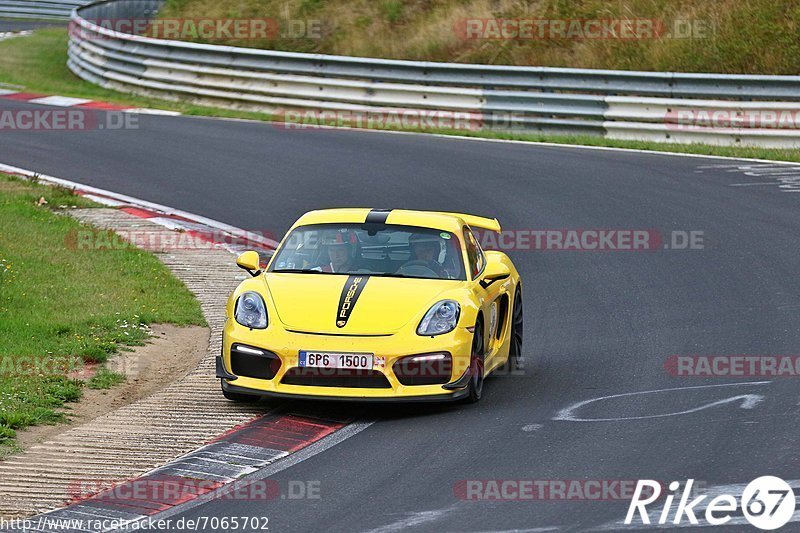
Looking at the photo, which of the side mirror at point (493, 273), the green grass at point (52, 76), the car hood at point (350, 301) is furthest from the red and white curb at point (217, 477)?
the green grass at point (52, 76)

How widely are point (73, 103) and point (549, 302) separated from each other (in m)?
15.2

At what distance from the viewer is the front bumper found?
360 inches

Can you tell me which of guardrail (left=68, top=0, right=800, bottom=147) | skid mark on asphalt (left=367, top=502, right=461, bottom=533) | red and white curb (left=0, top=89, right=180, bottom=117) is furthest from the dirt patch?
red and white curb (left=0, top=89, right=180, bottom=117)

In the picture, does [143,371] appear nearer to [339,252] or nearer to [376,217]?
[339,252]

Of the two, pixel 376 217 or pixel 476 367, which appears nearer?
pixel 476 367

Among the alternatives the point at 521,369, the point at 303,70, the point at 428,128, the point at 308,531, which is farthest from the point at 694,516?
the point at 303,70

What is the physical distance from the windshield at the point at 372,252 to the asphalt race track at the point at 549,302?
1.02 m

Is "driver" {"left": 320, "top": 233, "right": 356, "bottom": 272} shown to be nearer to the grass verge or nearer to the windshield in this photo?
the windshield

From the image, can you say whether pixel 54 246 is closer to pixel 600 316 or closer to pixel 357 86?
pixel 600 316

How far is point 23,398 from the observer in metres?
9.36

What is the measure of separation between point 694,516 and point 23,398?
15.5ft

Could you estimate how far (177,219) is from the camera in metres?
16.7

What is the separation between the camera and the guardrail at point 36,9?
44.7m

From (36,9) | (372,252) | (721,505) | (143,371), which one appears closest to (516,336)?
(372,252)
